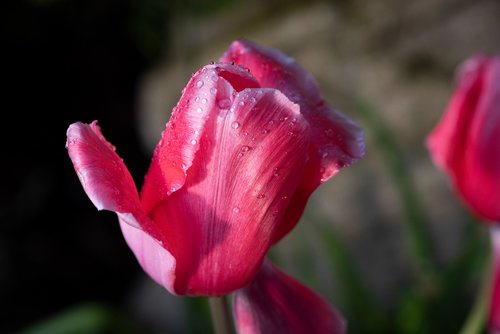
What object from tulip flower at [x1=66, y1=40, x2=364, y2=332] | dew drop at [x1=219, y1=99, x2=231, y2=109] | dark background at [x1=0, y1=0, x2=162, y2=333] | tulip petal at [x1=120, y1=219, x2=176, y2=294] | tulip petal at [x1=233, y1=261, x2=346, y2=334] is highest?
dew drop at [x1=219, y1=99, x2=231, y2=109]

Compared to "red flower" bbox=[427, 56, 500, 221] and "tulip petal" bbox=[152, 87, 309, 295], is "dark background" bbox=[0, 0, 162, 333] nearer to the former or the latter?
"red flower" bbox=[427, 56, 500, 221]

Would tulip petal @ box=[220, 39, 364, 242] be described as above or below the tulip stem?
above

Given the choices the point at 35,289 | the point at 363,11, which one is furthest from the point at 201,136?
the point at 35,289

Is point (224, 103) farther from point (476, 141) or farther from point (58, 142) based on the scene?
point (58, 142)

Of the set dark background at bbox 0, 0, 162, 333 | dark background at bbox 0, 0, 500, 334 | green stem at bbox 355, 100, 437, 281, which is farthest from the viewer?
dark background at bbox 0, 0, 162, 333

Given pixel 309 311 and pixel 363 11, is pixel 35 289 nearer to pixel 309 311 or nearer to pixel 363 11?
pixel 363 11

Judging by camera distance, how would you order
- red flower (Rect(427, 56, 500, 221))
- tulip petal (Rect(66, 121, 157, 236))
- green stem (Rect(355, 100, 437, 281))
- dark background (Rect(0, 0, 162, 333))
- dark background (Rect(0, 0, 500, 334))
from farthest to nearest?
dark background (Rect(0, 0, 162, 333))
dark background (Rect(0, 0, 500, 334))
green stem (Rect(355, 100, 437, 281))
red flower (Rect(427, 56, 500, 221))
tulip petal (Rect(66, 121, 157, 236))

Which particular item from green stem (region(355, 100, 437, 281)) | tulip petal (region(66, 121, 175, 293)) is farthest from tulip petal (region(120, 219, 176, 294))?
green stem (region(355, 100, 437, 281))

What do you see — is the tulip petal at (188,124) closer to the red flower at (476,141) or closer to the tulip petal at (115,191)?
the tulip petal at (115,191)

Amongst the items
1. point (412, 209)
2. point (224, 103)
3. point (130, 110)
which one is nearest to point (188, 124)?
point (224, 103)
